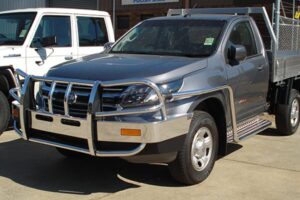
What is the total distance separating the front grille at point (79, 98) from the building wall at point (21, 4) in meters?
23.8

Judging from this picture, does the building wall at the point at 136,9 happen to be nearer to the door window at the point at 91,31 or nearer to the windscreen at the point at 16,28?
the door window at the point at 91,31

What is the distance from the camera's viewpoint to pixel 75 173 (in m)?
5.89

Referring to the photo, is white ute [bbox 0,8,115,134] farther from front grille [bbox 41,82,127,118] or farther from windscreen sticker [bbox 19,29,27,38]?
front grille [bbox 41,82,127,118]

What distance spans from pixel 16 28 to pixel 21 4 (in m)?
21.2

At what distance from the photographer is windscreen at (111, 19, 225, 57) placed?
6.04 meters

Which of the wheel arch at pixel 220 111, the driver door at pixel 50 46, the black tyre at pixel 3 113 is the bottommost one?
the black tyre at pixel 3 113

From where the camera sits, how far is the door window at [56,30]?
8391mm

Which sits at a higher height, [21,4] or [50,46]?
[21,4]

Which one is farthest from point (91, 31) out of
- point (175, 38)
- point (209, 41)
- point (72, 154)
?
point (209, 41)

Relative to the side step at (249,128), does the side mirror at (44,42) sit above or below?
above

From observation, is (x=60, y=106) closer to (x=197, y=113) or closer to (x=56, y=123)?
(x=56, y=123)

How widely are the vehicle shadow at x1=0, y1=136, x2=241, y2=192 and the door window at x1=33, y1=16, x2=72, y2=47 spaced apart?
2.31 metres

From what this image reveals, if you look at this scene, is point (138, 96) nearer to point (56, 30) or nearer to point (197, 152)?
point (197, 152)

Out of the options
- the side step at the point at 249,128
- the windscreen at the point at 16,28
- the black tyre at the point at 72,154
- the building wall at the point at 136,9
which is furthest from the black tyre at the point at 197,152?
the building wall at the point at 136,9
